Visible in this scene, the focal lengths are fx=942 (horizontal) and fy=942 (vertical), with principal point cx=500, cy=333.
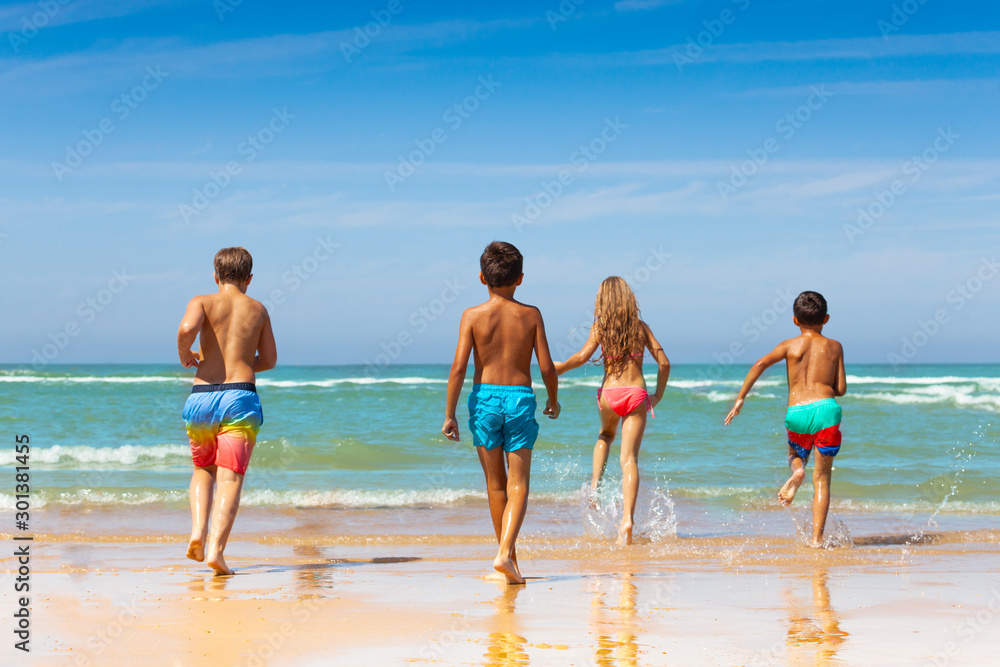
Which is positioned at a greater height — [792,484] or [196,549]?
[792,484]

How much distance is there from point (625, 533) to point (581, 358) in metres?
1.35

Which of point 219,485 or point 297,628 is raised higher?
point 219,485

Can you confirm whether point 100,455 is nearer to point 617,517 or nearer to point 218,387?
point 617,517

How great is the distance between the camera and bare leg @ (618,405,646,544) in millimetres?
6652

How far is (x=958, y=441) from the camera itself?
14.0 metres

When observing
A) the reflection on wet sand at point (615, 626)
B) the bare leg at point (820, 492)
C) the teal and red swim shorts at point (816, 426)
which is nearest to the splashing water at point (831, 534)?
the bare leg at point (820, 492)

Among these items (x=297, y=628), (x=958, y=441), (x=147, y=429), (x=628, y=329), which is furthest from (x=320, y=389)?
(x=297, y=628)

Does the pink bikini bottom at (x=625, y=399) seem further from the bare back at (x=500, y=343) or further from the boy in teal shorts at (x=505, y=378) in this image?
the bare back at (x=500, y=343)

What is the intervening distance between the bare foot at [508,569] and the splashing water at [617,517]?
2071mm

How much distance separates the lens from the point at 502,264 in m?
4.92

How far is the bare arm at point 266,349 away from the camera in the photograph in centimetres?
515

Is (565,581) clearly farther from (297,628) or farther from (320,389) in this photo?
(320,389)

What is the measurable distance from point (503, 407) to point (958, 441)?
11.5 m

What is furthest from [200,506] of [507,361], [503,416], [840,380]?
[840,380]
